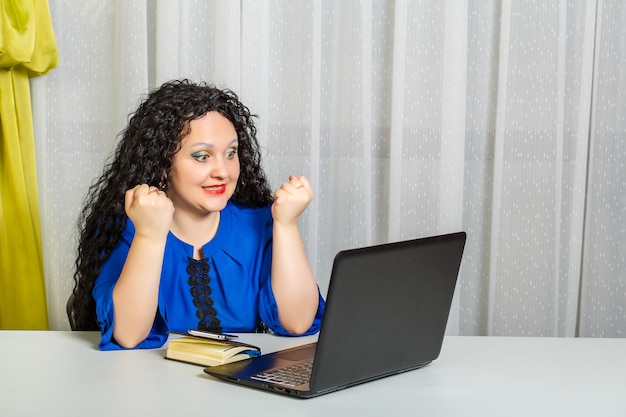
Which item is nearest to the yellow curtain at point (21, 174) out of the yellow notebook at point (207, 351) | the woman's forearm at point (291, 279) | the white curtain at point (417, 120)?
the white curtain at point (417, 120)

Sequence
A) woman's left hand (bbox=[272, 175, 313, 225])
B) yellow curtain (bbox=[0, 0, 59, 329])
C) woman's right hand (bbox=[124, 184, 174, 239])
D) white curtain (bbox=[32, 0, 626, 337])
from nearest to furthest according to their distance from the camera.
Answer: woman's right hand (bbox=[124, 184, 174, 239])
woman's left hand (bbox=[272, 175, 313, 225])
yellow curtain (bbox=[0, 0, 59, 329])
white curtain (bbox=[32, 0, 626, 337])

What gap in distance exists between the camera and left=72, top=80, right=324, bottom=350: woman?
1781 millimetres

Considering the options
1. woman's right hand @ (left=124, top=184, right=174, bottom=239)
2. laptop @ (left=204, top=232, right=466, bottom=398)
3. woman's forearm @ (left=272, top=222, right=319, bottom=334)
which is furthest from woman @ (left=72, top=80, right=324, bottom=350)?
laptop @ (left=204, top=232, right=466, bottom=398)

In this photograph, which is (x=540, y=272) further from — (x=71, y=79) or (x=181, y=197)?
(x=71, y=79)

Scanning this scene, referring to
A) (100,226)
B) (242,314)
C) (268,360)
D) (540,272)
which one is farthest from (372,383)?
(540,272)

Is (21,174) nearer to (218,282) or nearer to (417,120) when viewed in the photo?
(218,282)

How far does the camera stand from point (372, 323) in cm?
133

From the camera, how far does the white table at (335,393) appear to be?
1240 millimetres

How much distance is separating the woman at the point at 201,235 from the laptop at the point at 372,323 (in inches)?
11.4

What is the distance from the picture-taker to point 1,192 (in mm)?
2529

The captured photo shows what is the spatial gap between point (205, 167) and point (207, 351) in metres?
0.46

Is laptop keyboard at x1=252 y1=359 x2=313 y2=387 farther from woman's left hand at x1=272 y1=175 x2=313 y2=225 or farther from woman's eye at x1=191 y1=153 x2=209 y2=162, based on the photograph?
woman's eye at x1=191 y1=153 x2=209 y2=162

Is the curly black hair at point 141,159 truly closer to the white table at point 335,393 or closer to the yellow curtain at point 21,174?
the white table at point 335,393

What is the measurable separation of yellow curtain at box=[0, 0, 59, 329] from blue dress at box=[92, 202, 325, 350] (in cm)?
82
